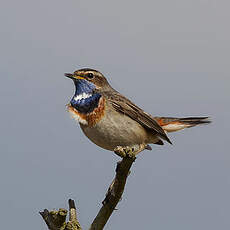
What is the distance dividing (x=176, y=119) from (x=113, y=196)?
4885 millimetres

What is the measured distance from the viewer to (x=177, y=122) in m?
11.1

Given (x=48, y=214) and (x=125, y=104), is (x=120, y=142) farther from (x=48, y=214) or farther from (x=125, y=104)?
(x=48, y=214)

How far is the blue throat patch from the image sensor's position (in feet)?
30.0

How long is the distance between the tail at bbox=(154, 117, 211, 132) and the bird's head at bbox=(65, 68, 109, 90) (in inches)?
63.6

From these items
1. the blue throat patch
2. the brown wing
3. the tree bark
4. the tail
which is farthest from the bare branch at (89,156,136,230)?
the tail

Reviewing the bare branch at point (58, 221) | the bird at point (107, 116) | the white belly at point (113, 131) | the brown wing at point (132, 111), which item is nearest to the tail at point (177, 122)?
the bird at point (107, 116)

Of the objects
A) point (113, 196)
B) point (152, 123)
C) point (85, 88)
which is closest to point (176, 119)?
point (152, 123)

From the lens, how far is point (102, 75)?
10.2 metres

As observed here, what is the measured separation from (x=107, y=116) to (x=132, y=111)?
0.69m

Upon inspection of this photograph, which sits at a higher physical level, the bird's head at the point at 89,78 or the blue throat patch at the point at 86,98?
the bird's head at the point at 89,78

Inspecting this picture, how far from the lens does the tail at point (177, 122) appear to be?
10.9 meters

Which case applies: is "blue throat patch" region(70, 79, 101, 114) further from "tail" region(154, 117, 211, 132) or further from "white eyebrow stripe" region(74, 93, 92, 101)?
"tail" region(154, 117, 211, 132)

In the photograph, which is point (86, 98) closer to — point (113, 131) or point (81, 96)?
point (81, 96)

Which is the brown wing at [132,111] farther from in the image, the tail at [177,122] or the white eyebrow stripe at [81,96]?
the tail at [177,122]
